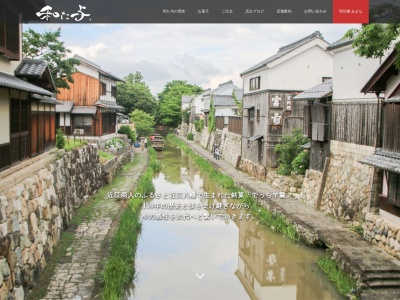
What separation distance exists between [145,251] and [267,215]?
488cm

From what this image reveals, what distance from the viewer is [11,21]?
10.2 meters

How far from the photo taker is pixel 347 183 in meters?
12.7

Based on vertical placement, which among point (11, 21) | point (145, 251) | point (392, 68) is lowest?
point (145, 251)

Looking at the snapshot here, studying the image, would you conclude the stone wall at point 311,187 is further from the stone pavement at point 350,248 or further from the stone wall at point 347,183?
the stone wall at point 347,183

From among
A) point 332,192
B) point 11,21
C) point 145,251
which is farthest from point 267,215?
point 11,21

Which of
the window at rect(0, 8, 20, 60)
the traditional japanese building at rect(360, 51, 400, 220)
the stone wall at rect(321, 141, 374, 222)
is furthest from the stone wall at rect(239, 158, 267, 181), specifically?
the window at rect(0, 8, 20, 60)

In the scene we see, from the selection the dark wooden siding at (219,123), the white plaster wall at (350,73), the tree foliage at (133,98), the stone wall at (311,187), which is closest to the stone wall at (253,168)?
the stone wall at (311,187)

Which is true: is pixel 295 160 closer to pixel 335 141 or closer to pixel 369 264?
pixel 335 141

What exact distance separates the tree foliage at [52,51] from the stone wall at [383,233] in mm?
14382

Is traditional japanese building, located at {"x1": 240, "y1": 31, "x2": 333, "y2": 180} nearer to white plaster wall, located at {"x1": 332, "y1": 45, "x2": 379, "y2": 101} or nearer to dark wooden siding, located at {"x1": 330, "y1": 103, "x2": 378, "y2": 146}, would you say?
dark wooden siding, located at {"x1": 330, "y1": 103, "x2": 378, "y2": 146}

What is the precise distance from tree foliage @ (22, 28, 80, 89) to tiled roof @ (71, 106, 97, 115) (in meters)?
5.45

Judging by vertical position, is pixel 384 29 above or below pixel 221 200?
above

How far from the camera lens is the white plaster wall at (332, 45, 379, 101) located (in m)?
11.8

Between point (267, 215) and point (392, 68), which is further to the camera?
point (267, 215)
